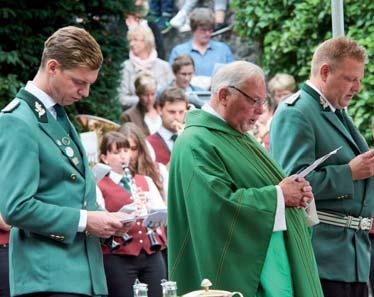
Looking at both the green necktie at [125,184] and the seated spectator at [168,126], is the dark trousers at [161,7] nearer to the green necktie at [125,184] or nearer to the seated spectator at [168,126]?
the seated spectator at [168,126]

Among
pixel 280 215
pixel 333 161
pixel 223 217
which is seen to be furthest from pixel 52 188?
pixel 333 161

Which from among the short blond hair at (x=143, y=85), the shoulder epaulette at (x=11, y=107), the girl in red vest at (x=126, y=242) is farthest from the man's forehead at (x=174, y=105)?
the shoulder epaulette at (x=11, y=107)

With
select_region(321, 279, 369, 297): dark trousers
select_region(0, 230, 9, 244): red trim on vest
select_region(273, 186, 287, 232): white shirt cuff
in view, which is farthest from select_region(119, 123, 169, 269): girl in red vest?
select_region(273, 186, 287, 232): white shirt cuff

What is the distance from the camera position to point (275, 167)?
6.36 m

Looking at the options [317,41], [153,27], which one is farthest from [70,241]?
[153,27]

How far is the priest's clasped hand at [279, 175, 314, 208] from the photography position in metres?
6.05

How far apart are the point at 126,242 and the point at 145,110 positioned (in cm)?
339

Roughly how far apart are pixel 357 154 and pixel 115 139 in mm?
2069

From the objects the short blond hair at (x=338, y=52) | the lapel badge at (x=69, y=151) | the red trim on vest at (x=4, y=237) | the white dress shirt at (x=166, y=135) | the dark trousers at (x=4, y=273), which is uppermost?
the short blond hair at (x=338, y=52)

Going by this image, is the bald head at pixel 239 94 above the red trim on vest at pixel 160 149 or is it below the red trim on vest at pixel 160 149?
above

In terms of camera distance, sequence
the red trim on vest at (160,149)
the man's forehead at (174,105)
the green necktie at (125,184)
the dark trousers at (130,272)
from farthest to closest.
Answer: the man's forehead at (174,105), the red trim on vest at (160,149), the green necktie at (125,184), the dark trousers at (130,272)

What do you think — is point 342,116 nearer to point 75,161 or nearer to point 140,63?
point 75,161

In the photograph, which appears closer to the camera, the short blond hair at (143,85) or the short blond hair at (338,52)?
the short blond hair at (338,52)

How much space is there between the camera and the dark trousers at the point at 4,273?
22.5ft
